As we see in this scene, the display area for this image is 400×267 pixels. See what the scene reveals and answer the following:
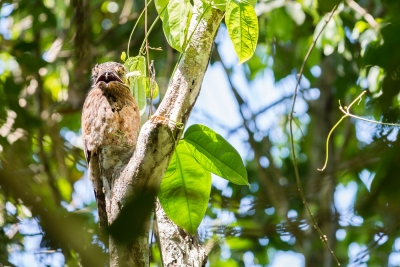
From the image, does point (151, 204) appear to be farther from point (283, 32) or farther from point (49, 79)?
point (49, 79)

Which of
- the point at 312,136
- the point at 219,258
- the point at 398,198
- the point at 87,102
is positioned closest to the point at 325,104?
the point at 312,136

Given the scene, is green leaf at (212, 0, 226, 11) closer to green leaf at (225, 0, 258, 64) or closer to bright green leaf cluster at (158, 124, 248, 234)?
green leaf at (225, 0, 258, 64)

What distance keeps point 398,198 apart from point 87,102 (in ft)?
7.00

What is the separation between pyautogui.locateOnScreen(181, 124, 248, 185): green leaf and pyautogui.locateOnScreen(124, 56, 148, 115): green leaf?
0.35 m

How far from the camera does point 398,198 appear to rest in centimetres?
94

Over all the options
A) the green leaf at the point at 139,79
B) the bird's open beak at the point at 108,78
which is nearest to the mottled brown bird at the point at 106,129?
the bird's open beak at the point at 108,78

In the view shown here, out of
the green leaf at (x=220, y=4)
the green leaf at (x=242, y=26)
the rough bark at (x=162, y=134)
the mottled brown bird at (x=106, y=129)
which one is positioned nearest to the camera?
the rough bark at (x=162, y=134)

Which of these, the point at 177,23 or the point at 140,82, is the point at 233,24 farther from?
the point at 140,82

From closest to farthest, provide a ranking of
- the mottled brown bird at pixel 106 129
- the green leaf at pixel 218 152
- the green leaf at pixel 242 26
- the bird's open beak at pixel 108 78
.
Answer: the green leaf at pixel 242 26, the green leaf at pixel 218 152, the mottled brown bird at pixel 106 129, the bird's open beak at pixel 108 78

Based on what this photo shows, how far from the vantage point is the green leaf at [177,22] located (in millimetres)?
2088

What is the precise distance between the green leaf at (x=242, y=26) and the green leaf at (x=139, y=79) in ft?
1.78

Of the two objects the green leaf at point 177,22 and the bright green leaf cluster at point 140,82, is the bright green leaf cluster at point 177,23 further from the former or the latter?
the bright green leaf cluster at point 140,82

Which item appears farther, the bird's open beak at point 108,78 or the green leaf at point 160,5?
the bird's open beak at point 108,78

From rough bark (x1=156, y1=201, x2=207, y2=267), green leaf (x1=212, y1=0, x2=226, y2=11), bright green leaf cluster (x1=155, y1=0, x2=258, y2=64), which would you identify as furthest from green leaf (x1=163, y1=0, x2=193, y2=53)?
rough bark (x1=156, y1=201, x2=207, y2=267)
